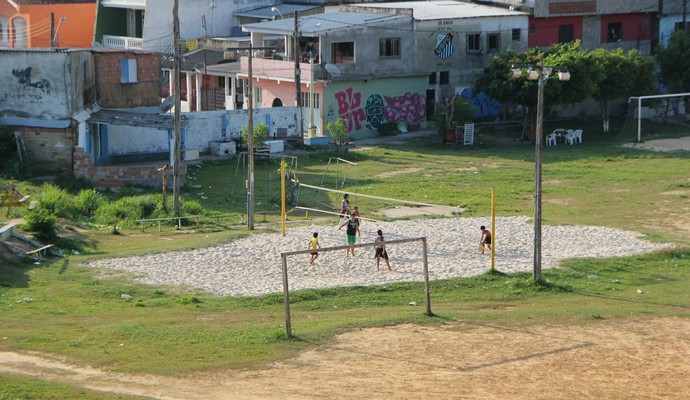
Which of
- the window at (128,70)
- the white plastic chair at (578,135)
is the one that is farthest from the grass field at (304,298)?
the white plastic chair at (578,135)

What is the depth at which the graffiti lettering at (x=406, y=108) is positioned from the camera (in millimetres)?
59969

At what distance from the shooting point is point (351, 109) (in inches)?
2301

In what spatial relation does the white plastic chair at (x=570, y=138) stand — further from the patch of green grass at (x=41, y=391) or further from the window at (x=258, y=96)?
the patch of green grass at (x=41, y=391)

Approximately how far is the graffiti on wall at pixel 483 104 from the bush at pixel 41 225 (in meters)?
32.8

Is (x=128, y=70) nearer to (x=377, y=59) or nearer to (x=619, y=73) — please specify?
(x=377, y=59)

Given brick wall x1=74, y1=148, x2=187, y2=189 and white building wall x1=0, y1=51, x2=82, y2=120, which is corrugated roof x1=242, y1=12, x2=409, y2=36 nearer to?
white building wall x1=0, y1=51, x2=82, y2=120

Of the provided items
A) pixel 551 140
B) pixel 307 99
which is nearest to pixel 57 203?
pixel 307 99

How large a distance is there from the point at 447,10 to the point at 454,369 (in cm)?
4400

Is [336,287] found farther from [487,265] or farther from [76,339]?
[76,339]

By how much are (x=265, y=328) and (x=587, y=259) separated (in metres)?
11.6

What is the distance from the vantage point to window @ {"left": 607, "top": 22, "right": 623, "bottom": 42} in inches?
2589

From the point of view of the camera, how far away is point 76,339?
23891 millimetres

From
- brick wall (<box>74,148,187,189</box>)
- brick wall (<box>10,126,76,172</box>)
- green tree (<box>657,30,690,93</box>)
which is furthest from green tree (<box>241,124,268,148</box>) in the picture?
green tree (<box>657,30,690,93</box>)

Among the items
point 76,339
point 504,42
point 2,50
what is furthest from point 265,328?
point 504,42
